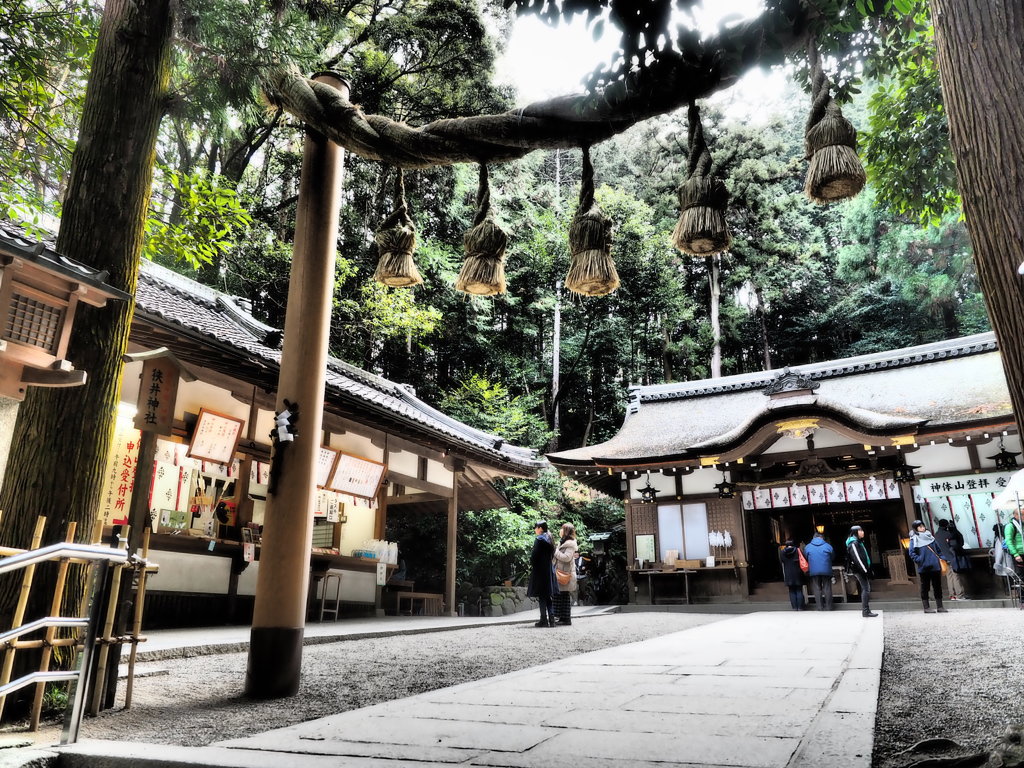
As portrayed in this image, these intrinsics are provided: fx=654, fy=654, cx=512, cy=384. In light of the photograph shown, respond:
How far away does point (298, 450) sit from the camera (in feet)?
14.3

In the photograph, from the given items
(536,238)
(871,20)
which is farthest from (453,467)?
(536,238)

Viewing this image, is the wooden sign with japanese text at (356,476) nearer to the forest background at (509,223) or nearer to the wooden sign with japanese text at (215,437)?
the wooden sign with japanese text at (215,437)

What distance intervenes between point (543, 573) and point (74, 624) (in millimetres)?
7798

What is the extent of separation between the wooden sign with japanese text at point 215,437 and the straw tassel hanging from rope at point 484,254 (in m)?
5.63

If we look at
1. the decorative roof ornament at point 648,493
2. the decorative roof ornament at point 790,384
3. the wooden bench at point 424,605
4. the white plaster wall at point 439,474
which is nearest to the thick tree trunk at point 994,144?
the white plaster wall at point 439,474

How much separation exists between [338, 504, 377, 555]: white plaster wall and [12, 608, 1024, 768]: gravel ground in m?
3.99

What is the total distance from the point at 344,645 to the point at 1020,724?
674cm

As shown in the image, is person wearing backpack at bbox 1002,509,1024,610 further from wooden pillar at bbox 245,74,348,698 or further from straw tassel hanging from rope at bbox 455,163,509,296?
wooden pillar at bbox 245,74,348,698

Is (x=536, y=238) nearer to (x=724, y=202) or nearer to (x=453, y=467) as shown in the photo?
(x=453, y=467)

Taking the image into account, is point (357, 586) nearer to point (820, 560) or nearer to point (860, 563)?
point (820, 560)

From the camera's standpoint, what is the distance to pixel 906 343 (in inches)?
1101

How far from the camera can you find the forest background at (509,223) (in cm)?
644

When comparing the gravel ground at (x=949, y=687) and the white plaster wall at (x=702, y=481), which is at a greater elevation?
the white plaster wall at (x=702, y=481)

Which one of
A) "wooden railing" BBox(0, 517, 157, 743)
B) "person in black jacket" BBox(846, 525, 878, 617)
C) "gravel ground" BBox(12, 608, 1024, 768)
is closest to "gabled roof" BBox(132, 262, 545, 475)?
"gravel ground" BBox(12, 608, 1024, 768)
